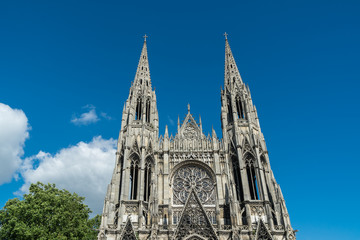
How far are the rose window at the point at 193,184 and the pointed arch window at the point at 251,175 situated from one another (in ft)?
13.6

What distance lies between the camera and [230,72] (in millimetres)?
38406

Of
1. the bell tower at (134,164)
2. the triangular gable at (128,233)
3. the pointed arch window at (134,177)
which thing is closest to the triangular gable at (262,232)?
the bell tower at (134,164)

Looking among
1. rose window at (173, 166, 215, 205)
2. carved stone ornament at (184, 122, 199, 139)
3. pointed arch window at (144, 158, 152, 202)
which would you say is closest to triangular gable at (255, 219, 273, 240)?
rose window at (173, 166, 215, 205)

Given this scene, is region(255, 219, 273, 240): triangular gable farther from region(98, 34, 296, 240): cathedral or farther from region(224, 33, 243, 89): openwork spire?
region(224, 33, 243, 89): openwork spire

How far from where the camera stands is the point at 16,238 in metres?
22.0

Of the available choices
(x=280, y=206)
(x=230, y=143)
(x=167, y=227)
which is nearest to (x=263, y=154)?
(x=230, y=143)

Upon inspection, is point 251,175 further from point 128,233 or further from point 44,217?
point 44,217

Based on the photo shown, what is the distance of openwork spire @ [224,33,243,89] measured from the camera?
37247 millimetres

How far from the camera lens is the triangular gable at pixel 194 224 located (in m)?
23.9

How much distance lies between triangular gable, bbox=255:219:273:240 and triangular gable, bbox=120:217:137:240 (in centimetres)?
1070

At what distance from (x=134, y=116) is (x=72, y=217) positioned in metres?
13.1

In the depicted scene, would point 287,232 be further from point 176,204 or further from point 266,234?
point 176,204

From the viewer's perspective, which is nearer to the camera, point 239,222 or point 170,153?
point 239,222

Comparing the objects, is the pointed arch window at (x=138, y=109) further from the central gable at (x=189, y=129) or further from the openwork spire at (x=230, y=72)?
the openwork spire at (x=230, y=72)
